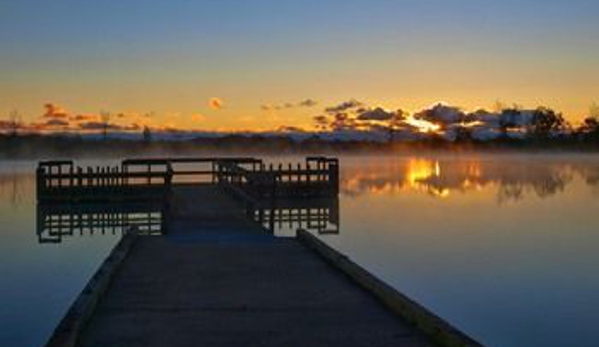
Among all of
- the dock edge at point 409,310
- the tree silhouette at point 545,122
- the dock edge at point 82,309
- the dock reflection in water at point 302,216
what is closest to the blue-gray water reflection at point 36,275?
the dock edge at point 82,309

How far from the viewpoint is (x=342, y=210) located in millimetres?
30625

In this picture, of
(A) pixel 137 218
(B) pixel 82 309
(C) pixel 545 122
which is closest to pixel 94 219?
(A) pixel 137 218

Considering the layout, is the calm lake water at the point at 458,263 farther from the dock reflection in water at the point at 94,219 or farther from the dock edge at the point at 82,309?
the dock edge at the point at 82,309

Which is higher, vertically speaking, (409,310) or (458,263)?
(409,310)

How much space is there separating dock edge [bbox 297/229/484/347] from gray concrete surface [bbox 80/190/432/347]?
0.11m

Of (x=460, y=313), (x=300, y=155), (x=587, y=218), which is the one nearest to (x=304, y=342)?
(x=460, y=313)

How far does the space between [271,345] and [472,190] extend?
37310 mm

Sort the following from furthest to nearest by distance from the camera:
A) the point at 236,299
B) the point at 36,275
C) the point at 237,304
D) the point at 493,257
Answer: the point at 493,257
the point at 36,275
the point at 236,299
the point at 237,304

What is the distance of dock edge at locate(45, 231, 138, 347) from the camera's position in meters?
7.36

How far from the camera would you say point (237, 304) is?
9.48m

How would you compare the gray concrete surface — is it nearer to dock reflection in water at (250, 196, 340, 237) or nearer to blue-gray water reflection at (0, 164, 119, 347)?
blue-gray water reflection at (0, 164, 119, 347)

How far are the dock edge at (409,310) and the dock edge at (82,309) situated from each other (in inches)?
133

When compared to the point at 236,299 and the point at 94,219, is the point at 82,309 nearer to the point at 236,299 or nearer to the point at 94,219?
the point at 236,299

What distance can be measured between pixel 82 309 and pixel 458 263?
34.4 ft
